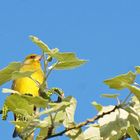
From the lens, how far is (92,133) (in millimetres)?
1490

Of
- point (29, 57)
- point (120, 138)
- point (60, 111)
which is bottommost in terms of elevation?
point (120, 138)

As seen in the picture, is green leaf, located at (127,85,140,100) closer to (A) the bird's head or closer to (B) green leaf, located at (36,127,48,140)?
(B) green leaf, located at (36,127,48,140)

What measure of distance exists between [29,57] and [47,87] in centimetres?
399

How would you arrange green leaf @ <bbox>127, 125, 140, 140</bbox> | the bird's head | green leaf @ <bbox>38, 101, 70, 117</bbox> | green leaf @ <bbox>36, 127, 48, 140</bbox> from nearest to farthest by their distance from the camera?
green leaf @ <bbox>38, 101, 70, 117</bbox>
green leaf @ <bbox>127, 125, 140, 140</bbox>
green leaf @ <bbox>36, 127, 48, 140</bbox>
the bird's head

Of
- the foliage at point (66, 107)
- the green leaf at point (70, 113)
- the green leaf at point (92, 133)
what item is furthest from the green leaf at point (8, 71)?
the green leaf at point (92, 133)

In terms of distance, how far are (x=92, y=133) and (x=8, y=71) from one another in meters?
0.31

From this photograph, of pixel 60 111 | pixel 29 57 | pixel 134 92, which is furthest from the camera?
pixel 29 57

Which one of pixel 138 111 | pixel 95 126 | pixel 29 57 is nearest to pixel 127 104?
pixel 138 111

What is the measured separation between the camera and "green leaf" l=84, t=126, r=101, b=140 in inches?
58.3

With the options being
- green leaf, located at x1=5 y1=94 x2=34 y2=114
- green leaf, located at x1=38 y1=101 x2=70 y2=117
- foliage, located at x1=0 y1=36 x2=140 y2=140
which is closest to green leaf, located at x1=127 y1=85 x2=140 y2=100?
foliage, located at x1=0 y1=36 x2=140 y2=140

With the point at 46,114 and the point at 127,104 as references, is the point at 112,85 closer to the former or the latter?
the point at 127,104

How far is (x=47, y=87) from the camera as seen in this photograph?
1.52 m

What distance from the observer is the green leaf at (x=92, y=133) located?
148 cm

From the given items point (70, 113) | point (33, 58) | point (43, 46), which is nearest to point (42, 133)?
point (70, 113)
